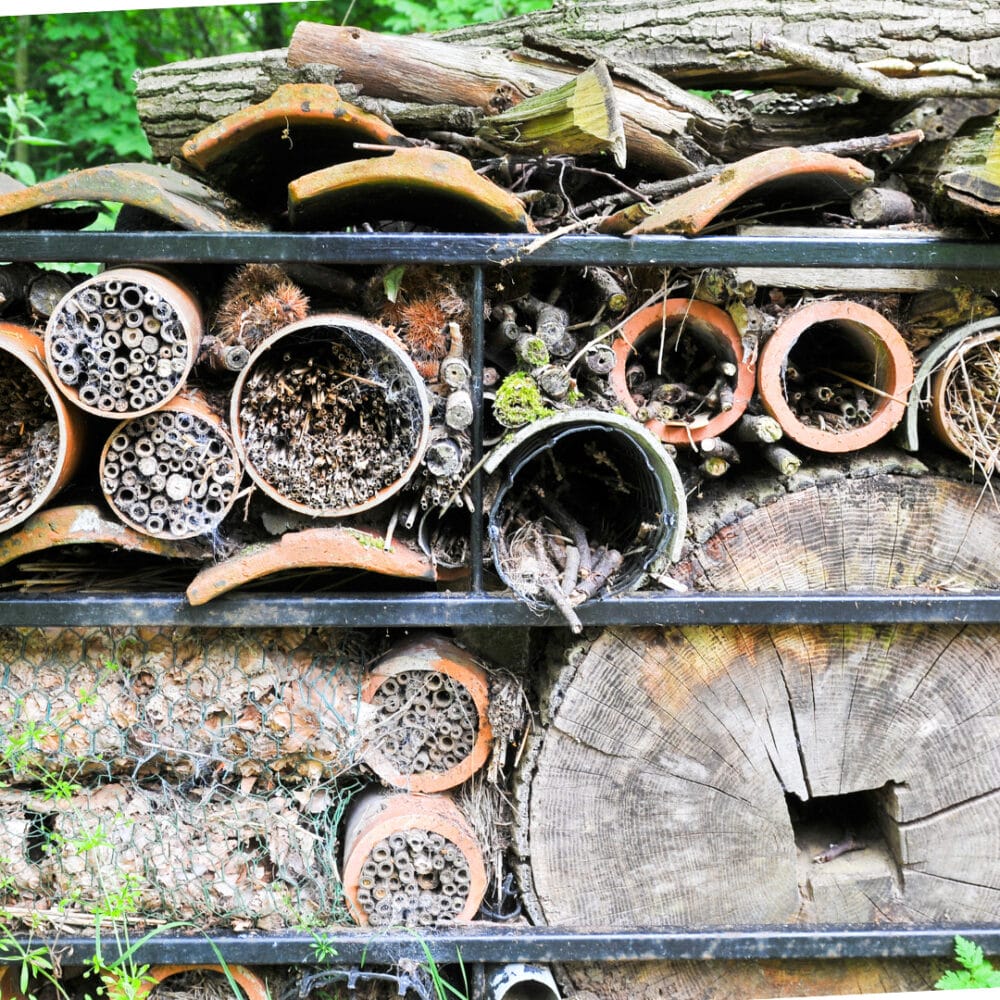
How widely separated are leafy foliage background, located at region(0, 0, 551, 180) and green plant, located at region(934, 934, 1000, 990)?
4665 mm

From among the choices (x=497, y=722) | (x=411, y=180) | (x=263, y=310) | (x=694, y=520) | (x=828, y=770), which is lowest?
(x=828, y=770)

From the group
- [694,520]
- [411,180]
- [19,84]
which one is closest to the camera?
[411,180]

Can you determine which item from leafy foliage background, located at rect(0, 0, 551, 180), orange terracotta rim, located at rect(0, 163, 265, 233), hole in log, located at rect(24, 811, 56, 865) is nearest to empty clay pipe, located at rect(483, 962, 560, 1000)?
hole in log, located at rect(24, 811, 56, 865)

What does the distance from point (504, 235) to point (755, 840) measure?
176 cm

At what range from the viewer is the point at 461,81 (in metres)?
2.37

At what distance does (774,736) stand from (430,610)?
1017 mm

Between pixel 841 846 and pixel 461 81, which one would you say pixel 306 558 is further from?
pixel 841 846

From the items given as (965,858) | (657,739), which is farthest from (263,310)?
(965,858)

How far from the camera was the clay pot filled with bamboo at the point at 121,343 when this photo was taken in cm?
196

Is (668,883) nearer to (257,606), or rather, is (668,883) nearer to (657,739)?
(657,739)

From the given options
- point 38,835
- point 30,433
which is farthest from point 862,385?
point 38,835

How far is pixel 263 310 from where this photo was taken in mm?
2074

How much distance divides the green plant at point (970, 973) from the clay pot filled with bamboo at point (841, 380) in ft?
4.44

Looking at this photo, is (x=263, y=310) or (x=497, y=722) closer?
(x=263, y=310)
